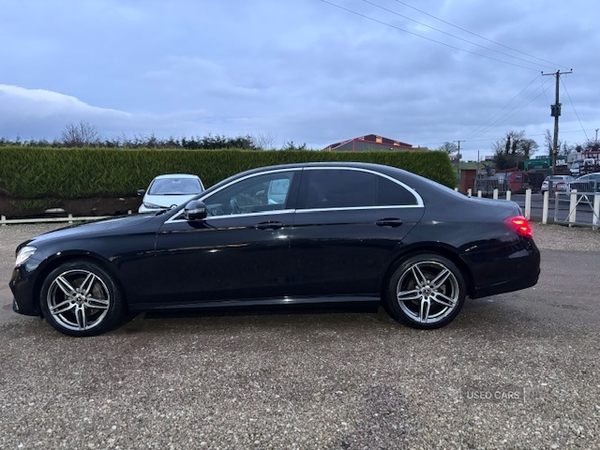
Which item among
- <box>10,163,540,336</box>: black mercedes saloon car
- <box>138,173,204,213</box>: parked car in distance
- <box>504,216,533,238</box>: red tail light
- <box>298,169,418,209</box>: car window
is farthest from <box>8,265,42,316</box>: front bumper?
<box>138,173,204,213</box>: parked car in distance

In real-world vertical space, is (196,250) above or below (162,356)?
above

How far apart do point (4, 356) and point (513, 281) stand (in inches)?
179

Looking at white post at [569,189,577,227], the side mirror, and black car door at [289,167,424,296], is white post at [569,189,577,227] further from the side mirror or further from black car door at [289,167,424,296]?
the side mirror

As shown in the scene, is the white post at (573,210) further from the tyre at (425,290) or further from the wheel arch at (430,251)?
the tyre at (425,290)

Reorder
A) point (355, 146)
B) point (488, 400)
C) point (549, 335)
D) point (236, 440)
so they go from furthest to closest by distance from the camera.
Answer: point (355, 146) → point (549, 335) → point (488, 400) → point (236, 440)

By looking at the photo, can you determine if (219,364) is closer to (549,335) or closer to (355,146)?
(549,335)

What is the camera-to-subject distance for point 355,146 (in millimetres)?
24281

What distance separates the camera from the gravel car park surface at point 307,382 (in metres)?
2.54

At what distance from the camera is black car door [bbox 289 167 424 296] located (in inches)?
158

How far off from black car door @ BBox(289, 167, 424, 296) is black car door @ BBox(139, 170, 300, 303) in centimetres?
16

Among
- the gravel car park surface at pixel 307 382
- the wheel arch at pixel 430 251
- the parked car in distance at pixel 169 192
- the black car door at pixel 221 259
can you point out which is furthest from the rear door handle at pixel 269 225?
the parked car in distance at pixel 169 192

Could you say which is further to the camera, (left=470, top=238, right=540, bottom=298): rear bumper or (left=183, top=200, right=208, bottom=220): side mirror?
(left=470, top=238, right=540, bottom=298): rear bumper

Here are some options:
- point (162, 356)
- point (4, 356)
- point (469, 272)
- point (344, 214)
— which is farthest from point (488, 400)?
point (4, 356)

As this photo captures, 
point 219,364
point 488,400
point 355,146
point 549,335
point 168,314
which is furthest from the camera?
point 355,146
